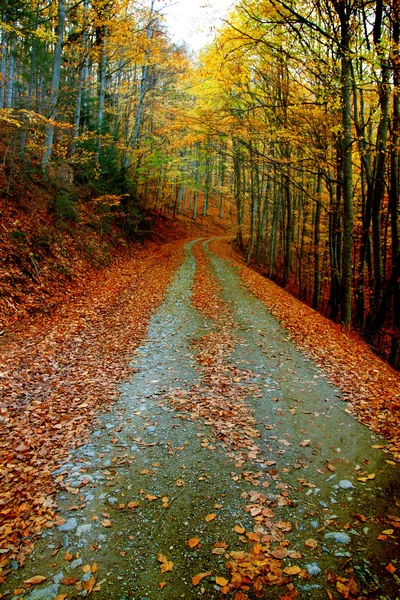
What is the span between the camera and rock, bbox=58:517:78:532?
10.7 feet

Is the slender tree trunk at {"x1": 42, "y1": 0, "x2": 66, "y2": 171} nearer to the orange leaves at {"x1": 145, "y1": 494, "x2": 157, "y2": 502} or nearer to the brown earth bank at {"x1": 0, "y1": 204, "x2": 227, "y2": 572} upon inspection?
the brown earth bank at {"x1": 0, "y1": 204, "x2": 227, "y2": 572}

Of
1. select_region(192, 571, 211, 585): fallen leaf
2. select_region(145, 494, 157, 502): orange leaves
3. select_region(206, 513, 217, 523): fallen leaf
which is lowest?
select_region(192, 571, 211, 585): fallen leaf

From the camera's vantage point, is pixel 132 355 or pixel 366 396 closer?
pixel 366 396

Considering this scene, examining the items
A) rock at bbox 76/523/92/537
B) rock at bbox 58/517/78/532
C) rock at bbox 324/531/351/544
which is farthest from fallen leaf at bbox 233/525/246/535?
rock at bbox 58/517/78/532

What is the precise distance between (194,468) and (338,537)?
1.65 m

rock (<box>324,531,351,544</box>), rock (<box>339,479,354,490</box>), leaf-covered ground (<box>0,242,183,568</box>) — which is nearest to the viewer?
rock (<box>324,531,351,544</box>)

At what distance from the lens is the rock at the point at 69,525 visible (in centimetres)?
326

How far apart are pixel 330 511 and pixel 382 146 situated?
431 inches

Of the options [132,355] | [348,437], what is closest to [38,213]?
[132,355]

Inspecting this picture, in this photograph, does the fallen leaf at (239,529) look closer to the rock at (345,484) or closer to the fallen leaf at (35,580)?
the rock at (345,484)

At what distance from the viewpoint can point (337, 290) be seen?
16281 millimetres

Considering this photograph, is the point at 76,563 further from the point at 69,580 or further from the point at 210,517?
the point at 210,517

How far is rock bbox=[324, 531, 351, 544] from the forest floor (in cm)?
1

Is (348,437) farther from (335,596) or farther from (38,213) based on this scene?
(38,213)
